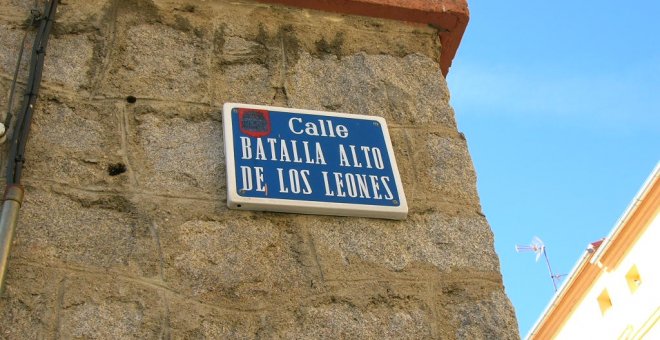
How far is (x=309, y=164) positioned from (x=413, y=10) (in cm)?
72

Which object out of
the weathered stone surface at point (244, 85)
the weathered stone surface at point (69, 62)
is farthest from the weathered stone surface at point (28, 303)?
the weathered stone surface at point (244, 85)

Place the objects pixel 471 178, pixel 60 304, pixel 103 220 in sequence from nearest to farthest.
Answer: pixel 60 304 → pixel 103 220 → pixel 471 178

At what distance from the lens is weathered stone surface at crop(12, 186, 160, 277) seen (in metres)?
1.75

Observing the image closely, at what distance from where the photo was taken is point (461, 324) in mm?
1841

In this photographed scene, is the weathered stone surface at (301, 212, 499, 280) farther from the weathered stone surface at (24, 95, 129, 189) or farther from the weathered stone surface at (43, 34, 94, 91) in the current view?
the weathered stone surface at (43, 34, 94, 91)

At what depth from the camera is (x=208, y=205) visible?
1924 millimetres

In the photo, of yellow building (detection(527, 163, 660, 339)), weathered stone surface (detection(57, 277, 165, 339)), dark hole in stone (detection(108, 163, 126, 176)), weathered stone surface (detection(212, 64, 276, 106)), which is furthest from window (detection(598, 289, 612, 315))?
weathered stone surface (detection(57, 277, 165, 339))

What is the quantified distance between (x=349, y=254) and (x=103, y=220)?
52 cm

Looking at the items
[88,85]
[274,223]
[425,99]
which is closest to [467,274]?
[274,223]

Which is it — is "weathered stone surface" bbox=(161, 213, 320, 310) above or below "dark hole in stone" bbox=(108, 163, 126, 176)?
below

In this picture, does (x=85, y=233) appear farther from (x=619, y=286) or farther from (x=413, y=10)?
(x=619, y=286)

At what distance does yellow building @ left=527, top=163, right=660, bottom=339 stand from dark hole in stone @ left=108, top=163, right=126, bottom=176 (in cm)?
1306

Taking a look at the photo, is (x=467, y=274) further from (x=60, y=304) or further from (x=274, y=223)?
(x=60, y=304)

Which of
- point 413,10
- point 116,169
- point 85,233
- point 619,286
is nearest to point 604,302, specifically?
point 619,286
